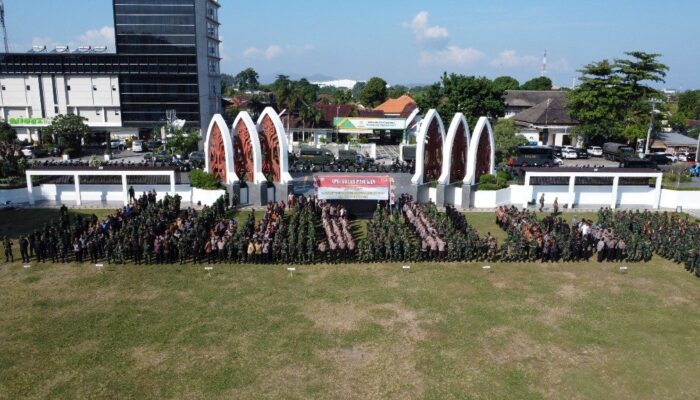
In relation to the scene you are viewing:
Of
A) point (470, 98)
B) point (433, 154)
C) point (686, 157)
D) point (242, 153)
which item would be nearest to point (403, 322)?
point (433, 154)

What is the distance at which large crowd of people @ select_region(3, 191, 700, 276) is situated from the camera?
18.5m

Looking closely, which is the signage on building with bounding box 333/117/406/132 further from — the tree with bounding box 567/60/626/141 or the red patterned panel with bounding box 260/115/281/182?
the red patterned panel with bounding box 260/115/281/182

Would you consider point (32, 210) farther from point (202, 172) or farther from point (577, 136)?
point (577, 136)

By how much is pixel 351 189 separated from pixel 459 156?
27.4ft

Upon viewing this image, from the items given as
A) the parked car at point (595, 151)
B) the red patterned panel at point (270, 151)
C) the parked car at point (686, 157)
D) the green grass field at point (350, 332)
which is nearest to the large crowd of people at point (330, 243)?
the green grass field at point (350, 332)

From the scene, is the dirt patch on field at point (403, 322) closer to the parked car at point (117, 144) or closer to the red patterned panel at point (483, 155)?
the red patterned panel at point (483, 155)

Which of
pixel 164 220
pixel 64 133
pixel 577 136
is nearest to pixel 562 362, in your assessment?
pixel 164 220

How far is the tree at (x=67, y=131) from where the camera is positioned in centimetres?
4594

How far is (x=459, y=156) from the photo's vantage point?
95.2 ft

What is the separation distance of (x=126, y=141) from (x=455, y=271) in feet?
145

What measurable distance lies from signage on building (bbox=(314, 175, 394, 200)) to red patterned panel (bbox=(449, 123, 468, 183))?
6368mm

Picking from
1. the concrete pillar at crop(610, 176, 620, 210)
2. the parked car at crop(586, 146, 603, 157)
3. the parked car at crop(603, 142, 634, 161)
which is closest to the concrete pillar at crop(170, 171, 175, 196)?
the concrete pillar at crop(610, 176, 620, 210)

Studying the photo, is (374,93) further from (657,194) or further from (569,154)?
(657,194)

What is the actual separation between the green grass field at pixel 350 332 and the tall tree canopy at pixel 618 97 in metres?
31.4
